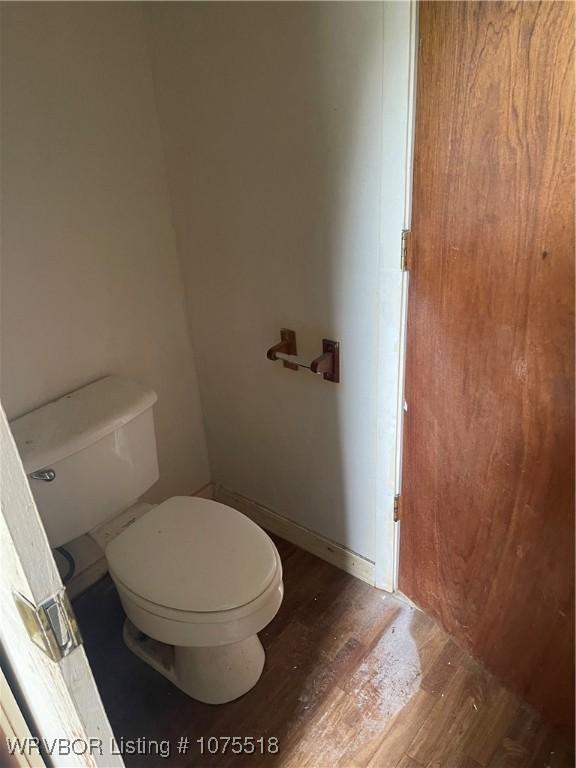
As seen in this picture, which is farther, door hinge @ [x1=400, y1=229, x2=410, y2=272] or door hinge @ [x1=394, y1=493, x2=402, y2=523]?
door hinge @ [x1=394, y1=493, x2=402, y2=523]

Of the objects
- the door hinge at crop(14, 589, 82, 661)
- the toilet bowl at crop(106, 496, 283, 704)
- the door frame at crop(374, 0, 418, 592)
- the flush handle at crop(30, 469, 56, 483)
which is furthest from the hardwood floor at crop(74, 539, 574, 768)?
the door hinge at crop(14, 589, 82, 661)

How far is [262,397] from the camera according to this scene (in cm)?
175

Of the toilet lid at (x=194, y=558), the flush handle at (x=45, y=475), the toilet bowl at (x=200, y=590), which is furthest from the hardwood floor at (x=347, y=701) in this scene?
the flush handle at (x=45, y=475)

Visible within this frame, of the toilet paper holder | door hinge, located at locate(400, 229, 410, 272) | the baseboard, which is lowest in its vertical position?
the baseboard

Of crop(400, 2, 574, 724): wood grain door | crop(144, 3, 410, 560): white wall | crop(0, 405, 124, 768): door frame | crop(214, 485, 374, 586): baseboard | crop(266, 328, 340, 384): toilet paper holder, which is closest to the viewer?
crop(0, 405, 124, 768): door frame

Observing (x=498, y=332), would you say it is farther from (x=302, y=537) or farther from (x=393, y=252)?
(x=302, y=537)

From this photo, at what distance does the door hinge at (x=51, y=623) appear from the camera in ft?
1.88

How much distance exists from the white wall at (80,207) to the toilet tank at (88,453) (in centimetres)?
9

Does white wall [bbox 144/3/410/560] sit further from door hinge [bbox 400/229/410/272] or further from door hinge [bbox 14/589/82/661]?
door hinge [bbox 14/589/82/661]

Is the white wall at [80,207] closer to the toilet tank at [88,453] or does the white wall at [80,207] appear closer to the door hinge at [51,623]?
the toilet tank at [88,453]

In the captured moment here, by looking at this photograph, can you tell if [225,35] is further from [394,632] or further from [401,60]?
[394,632]

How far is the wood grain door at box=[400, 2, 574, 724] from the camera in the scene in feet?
3.10

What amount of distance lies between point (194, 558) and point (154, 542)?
121 mm

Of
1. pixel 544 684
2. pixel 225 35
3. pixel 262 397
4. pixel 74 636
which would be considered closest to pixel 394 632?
pixel 544 684
